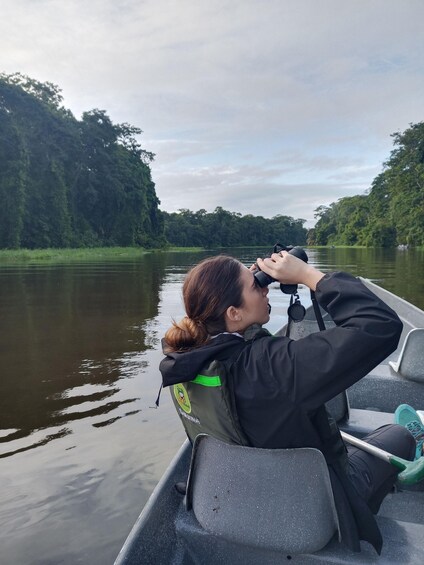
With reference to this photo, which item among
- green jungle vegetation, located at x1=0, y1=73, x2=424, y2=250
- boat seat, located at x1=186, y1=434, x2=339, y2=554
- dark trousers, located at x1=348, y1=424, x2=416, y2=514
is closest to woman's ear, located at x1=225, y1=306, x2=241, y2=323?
boat seat, located at x1=186, y1=434, x2=339, y2=554

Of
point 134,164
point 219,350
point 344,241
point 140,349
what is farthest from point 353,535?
point 344,241

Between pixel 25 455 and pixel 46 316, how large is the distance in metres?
5.91

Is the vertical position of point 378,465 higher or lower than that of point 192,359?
lower

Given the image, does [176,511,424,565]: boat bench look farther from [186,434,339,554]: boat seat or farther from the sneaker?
the sneaker

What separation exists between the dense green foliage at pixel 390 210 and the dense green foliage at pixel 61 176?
91.5ft

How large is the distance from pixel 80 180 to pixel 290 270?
54.9 m

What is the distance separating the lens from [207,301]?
5.59ft

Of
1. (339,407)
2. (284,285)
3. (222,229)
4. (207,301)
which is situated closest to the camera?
(207,301)

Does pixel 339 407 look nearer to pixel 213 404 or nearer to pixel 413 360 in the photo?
pixel 413 360

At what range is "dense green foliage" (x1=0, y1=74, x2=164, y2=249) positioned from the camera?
40406 mm

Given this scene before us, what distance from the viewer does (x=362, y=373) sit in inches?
58.7

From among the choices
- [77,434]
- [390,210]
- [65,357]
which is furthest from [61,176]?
[77,434]

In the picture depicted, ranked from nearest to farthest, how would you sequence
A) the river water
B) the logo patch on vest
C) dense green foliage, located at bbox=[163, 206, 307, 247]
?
1. the logo patch on vest
2. the river water
3. dense green foliage, located at bbox=[163, 206, 307, 247]

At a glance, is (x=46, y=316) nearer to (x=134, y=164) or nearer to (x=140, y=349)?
(x=140, y=349)
